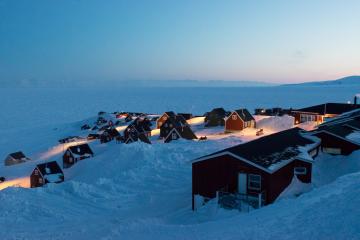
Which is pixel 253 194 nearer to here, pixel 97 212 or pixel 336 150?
pixel 97 212

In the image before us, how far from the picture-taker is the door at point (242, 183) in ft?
71.7

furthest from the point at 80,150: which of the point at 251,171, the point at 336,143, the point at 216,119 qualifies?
the point at 251,171

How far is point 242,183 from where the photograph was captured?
21938 millimetres

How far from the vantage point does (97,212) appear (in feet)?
76.7

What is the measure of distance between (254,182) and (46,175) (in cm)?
3188

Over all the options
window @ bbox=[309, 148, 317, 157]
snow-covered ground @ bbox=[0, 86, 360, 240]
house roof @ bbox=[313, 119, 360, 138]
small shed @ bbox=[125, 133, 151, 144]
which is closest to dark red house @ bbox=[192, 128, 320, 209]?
snow-covered ground @ bbox=[0, 86, 360, 240]

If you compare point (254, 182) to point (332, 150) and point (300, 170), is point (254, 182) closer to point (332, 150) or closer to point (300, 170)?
point (300, 170)

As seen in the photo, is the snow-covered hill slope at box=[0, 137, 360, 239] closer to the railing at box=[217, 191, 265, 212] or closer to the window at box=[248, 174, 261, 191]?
the railing at box=[217, 191, 265, 212]

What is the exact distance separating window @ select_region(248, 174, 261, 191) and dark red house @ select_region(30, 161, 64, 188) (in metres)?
29.9

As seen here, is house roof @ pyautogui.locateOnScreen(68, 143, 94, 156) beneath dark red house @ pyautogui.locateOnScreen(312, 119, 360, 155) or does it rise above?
beneath

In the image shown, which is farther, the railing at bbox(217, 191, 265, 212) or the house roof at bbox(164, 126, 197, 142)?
the house roof at bbox(164, 126, 197, 142)

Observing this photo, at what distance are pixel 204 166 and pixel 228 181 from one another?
188cm

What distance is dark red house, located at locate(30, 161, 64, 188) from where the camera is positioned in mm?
44750

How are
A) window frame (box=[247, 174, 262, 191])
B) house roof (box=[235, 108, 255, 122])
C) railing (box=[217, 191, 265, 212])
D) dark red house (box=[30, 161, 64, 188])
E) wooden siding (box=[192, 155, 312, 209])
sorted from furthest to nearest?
house roof (box=[235, 108, 255, 122]), dark red house (box=[30, 161, 64, 188]), window frame (box=[247, 174, 262, 191]), wooden siding (box=[192, 155, 312, 209]), railing (box=[217, 191, 265, 212])
